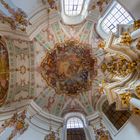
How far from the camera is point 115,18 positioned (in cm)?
1439

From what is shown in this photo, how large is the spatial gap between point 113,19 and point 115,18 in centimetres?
14

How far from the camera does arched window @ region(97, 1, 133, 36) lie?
546 inches

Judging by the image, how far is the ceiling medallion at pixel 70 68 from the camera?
1574cm

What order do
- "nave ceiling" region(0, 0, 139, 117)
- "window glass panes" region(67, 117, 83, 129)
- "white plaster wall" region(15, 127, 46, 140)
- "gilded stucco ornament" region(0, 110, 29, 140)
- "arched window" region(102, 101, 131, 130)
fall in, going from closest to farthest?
"nave ceiling" region(0, 0, 139, 117) → "gilded stucco ornament" region(0, 110, 29, 140) → "arched window" region(102, 101, 131, 130) → "white plaster wall" region(15, 127, 46, 140) → "window glass panes" region(67, 117, 83, 129)

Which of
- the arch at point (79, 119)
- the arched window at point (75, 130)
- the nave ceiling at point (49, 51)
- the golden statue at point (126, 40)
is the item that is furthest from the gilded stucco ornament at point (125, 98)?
the arched window at point (75, 130)

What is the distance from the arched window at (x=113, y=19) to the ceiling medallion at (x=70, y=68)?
49.3 inches

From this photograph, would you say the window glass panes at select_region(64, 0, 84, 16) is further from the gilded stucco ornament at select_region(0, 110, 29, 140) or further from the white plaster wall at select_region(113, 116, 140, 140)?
the white plaster wall at select_region(113, 116, 140, 140)

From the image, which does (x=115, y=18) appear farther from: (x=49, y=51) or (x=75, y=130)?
(x=75, y=130)

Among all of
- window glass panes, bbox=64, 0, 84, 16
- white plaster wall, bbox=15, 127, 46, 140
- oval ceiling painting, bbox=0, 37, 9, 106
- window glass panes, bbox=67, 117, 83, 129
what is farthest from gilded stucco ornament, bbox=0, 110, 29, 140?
window glass panes, bbox=64, 0, 84, 16

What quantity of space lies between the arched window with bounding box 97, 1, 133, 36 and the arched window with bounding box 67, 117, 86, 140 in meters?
4.73

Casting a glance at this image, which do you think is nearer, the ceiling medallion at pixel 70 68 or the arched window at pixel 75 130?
the arched window at pixel 75 130

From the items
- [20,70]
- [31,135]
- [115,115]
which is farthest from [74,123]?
[20,70]

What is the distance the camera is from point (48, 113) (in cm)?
A: 1535

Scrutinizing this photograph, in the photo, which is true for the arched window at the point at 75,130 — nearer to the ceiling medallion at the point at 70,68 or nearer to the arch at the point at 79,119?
the arch at the point at 79,119
